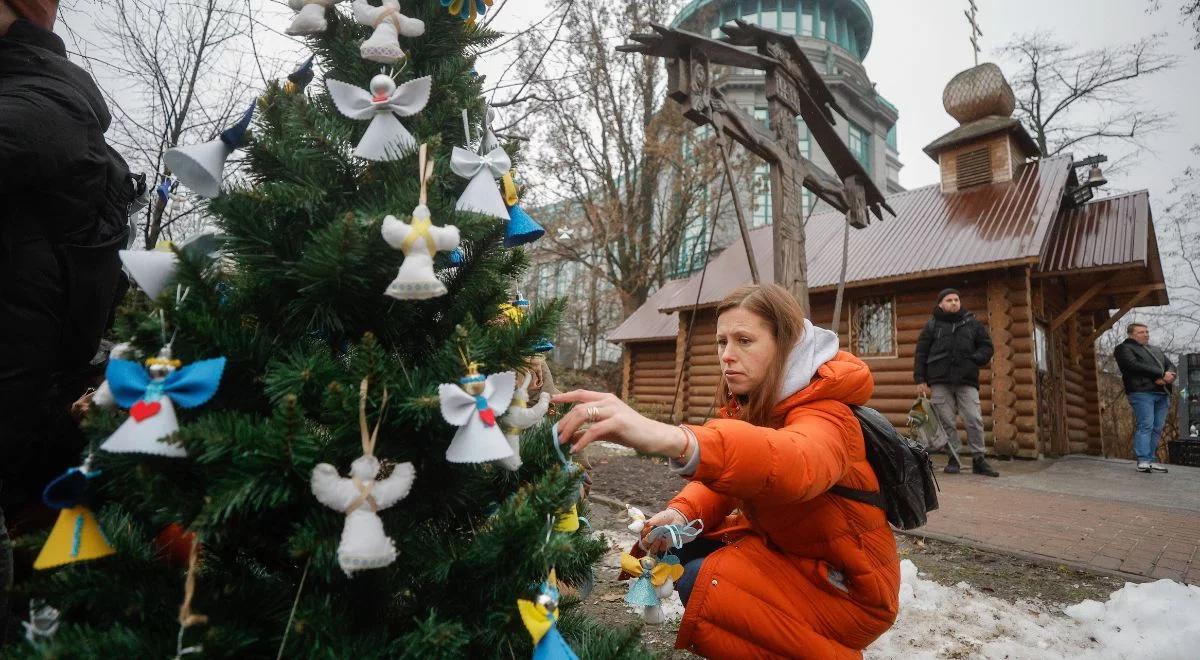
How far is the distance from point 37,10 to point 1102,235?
12.8m

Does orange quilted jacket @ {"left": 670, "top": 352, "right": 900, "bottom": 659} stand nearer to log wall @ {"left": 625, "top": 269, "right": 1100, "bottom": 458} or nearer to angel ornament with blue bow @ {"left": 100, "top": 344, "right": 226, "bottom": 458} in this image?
angel ornament with blue bow @ {"left": 100, "top": 344, "right": 226, "bottom": 458}

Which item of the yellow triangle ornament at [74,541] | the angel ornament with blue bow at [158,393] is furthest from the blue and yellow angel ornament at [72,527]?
the angel ornament with blue bow at [158,393]

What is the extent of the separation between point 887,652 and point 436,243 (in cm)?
265

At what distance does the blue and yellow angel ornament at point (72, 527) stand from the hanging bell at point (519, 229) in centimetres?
95

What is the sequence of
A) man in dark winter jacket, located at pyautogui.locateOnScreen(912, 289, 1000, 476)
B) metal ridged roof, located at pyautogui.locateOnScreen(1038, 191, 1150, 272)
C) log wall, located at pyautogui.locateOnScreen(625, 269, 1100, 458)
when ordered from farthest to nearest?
metal ridged roof, located at pyautogui.locateOnScreen(1038, 191, 1150, 272) < log wall, located at pyautogui.locateOnScreen(625, 269, 1100, 458) < man in dark winter jacket, located at pyautogui.locateOnScreen(912, 289, 1000, 476)

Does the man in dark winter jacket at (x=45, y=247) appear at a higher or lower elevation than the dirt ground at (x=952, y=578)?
higher

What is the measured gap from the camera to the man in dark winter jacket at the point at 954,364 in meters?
6.93

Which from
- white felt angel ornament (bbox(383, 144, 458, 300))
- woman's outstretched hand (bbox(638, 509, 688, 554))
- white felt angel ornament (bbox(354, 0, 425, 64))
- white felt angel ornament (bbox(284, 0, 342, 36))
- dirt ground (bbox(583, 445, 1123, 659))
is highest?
white felt angel ornament (bbox(284, 0, 342, 36))

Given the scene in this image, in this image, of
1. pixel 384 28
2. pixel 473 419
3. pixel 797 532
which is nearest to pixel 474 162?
pixel 384 28

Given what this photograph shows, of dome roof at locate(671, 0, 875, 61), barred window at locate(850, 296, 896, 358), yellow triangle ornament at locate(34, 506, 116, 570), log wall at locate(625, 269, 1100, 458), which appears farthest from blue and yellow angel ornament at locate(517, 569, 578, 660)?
dome roof at locate(671, 0, 875, 61)

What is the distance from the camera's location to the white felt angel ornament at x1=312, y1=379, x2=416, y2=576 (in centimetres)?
91

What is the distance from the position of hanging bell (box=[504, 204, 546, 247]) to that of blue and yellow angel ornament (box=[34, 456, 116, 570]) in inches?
37.4

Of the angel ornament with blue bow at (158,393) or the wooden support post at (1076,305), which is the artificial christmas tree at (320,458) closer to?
the angel ornament with blue bow at (158,393)

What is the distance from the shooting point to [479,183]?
4.24ft
